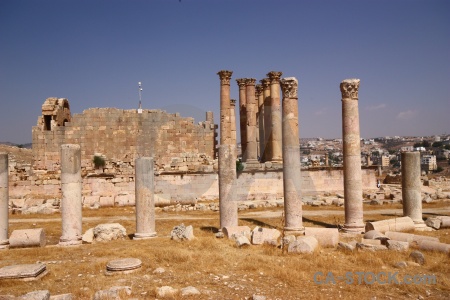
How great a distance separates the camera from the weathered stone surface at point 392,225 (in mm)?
13320

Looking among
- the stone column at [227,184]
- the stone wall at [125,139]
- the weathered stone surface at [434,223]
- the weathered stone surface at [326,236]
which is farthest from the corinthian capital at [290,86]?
the stone wall at [125,139]

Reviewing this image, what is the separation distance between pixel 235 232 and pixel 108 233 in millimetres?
4526

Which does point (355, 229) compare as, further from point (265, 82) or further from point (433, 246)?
point (265, 82)

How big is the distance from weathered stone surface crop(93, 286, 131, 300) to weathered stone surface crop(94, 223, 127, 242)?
256 inches

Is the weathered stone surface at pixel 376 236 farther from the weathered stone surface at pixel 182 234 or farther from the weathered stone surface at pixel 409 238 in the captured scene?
the weathered stone surface at pixel 182 234

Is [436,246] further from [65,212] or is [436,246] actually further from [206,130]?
[206,130]

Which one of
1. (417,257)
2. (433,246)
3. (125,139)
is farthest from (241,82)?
(417,257)

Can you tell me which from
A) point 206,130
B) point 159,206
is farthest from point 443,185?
point 159,206

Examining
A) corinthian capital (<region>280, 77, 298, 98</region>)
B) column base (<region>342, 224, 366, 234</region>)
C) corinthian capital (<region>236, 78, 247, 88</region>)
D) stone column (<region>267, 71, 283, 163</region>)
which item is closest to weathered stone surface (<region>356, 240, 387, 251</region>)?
column base (<region>342, 224, 366, 234</region>)

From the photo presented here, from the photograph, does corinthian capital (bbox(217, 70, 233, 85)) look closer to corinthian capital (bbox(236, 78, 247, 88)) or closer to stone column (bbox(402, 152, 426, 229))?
corinthian capital (bbox(236, 78, 247, 88))

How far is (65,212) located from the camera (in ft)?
43.8

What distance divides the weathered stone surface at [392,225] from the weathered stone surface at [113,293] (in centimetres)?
903

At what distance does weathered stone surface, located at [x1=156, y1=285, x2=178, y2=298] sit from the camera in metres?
A: 7.31

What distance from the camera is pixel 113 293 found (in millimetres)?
7152
